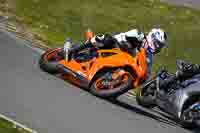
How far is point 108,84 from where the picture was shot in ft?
54.6

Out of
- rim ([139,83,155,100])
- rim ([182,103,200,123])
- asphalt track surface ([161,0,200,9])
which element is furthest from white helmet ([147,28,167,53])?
asphalt track surface ([161,0,200,9])

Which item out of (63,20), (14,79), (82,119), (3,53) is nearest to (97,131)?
(82,119)

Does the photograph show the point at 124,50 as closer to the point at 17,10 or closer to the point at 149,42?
the point at 149,42

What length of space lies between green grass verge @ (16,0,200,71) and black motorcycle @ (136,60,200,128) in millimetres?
4760

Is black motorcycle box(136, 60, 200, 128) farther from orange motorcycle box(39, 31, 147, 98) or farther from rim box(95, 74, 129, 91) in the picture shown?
rim box(95, 74, 129, 91)

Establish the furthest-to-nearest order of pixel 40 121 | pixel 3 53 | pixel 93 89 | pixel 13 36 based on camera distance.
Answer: pixel 13 36
pixel 3 53
pixel 93 89
pixel 40 121

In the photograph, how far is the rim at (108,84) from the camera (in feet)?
54.2

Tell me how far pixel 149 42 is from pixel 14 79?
126 inches

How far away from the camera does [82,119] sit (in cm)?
1476

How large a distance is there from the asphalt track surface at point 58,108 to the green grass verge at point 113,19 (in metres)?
4.77

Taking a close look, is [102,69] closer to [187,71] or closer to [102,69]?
[102,69]

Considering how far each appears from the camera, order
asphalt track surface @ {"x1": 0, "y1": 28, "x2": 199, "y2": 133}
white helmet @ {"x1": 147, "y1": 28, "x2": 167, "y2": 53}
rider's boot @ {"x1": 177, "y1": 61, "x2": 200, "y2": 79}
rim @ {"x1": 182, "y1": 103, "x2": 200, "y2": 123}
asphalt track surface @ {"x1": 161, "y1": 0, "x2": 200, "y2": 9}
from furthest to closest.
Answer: asphalt track surface @ {"x1": 161, "y1": 0, "x2": 200, "y2": 9}, white helmet @ {"x1": 147, "y1": 28, "x2": 167, "y2": 53}, rider's boot @ {"x1": 177, "y1": 61, "x2": 200, "y2": 79}, rim @ {"x1": 182, "y1": 103, "x2": 200, "y2": 123}, asphalt track surface @ {"x1": 0, "y1": 28, "x2": 199, "y2": 133}

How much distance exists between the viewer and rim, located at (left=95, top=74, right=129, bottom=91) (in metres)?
16.5

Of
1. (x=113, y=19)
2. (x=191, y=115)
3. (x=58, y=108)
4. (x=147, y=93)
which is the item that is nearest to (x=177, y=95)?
(x=191, y=115)
